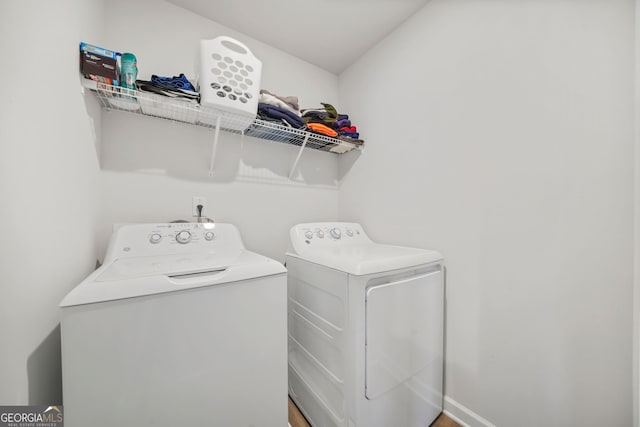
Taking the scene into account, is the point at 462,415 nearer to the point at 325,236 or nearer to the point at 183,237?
the point at 325,236

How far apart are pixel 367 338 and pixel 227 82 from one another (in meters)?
1.47

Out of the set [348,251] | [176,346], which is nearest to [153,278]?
[176,346]

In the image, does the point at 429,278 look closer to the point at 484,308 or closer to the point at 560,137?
the point at 484,308

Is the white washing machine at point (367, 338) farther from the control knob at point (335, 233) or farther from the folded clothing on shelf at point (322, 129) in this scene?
the folded clothing on shelf at point (322, 129)

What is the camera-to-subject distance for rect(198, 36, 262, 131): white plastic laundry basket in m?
1.20

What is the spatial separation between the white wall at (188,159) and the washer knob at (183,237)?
317 millimetres

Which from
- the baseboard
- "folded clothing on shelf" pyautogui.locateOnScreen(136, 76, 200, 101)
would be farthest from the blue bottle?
the baseboard

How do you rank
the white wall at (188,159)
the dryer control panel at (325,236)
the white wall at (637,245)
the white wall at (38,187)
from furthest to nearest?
the dryer control panel at (325,236)
the white wall at (188,159)
the white wall at (637,245)
the white wall at (38,187)

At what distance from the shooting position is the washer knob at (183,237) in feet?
3.93

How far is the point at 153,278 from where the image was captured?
2.35 feet

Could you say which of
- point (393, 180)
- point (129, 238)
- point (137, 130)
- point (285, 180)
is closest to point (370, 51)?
point (393, 180)

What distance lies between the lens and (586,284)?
904mm

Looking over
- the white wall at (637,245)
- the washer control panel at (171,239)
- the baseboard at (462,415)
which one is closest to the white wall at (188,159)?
the washer control panel at (171,239)

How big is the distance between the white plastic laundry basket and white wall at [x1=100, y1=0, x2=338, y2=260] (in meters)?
0.32
